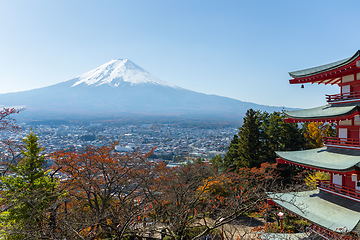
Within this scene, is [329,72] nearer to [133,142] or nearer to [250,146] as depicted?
[250,146]

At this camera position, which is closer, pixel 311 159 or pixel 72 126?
pixel 311 159

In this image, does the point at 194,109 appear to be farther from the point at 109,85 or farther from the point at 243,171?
the point at 243,171

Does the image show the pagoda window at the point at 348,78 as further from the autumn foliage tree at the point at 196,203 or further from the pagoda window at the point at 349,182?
the autumn foliage tree at the point at 196,203

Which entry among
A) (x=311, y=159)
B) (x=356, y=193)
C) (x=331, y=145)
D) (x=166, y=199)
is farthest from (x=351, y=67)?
(x=166, y=199)

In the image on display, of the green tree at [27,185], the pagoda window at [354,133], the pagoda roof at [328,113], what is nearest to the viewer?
the pagoda roof at [328,113]

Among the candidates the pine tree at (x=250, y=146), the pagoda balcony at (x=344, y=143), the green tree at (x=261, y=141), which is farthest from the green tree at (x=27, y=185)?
the pine tree at (x=250, y=146)

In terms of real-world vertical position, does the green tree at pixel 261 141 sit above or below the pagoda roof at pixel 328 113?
below

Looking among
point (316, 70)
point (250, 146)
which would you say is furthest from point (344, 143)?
point (250, 146)

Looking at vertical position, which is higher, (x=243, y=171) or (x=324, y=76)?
(x=324, y=76)
